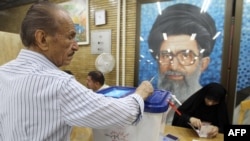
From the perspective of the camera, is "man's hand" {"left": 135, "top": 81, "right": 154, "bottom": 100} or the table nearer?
"man's hand" {"left": 135, "top": 81, "right": 154, "bottom": 100}

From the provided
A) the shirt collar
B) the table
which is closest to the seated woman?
the table

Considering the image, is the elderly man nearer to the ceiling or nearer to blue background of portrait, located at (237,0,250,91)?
blue background of portrait, located at (237,0,250,91)

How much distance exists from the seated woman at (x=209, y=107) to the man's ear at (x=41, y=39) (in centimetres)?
167

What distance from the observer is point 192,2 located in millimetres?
2701

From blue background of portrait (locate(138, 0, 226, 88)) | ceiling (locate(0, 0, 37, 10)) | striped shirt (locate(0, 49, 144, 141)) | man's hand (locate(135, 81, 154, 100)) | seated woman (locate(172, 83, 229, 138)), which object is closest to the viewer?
striped shirt (locate(0, 49, 144, 141))

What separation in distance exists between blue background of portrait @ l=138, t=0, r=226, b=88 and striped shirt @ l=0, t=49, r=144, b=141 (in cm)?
211

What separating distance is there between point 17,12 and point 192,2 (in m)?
3.50

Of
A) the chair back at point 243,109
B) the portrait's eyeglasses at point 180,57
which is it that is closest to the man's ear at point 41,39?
the portrait's eyeglasses at point 180,57

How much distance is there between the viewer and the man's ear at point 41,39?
2.47 ft

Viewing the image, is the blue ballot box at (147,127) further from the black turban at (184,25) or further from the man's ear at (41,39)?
the black turban at (184,25)

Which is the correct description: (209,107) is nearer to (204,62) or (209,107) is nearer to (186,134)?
(204,62)

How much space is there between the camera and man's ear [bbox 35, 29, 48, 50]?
2.47 feet

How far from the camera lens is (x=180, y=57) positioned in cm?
278

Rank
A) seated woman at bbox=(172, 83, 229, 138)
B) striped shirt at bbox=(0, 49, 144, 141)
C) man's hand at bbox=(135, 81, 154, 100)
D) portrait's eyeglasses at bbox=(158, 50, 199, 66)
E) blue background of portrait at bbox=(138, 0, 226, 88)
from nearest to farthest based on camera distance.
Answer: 1. striped shirt at bbox=(0, 49, 144, 141)
2. man's hand at bbox=(135, 81, 154, 100)
3. seated woman at bbox=(172, 83, 229, 138)
4. blue background of portrait at bbox=(138, 0, 226, 88)
5. portrait's eyeglasses at bbox=(158, 50, 199, 66)
